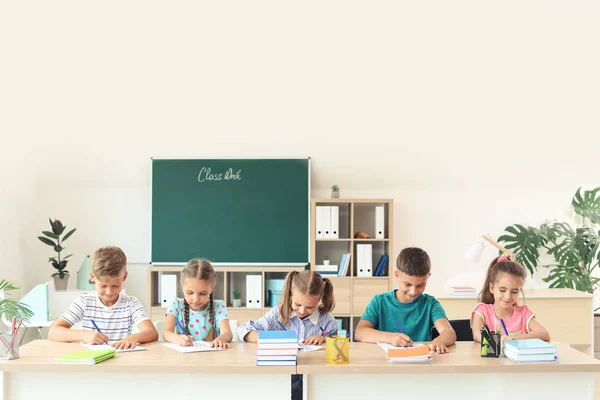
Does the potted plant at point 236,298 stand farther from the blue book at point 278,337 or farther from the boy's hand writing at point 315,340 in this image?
the blue book at point 278,337

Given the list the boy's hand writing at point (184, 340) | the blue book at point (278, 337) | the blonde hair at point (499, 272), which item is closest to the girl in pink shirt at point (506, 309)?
the blonde hair at point (499, 272)

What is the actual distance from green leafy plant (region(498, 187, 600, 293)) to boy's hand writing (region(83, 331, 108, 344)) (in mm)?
4396

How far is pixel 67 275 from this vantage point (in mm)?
5898

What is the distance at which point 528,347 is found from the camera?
255 centimetres

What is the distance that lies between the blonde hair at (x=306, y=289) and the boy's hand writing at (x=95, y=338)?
0.82 meters

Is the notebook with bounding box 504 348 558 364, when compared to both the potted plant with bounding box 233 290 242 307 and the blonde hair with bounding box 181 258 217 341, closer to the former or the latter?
the blonde hair with bounding box 181 258 217 341

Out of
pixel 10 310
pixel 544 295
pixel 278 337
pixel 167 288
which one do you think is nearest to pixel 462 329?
pixel 278 337

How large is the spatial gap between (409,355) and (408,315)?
64 centimetres

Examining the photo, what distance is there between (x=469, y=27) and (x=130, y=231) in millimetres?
3705

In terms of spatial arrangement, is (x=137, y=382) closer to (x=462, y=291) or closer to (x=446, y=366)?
(x=446, y=366)

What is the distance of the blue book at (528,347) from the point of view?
2.52 meters

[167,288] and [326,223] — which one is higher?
[326,223]

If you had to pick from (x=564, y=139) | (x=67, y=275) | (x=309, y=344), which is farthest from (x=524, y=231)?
(x=67, y=275)

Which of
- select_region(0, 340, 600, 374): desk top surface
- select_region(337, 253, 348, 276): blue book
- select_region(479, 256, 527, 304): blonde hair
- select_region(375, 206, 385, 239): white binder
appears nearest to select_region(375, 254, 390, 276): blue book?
select_region(375, 206, 385, 239): white binder
